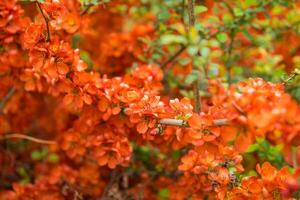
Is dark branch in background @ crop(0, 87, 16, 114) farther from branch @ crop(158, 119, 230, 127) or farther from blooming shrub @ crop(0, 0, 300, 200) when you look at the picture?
branch @ crop(158, 119, 230, 127)

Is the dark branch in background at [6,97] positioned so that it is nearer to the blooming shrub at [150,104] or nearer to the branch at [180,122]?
the blooming shrub at [150,104]

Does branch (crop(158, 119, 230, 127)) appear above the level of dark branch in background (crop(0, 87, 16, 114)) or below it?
below

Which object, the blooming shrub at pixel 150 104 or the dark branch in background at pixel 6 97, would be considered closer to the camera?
the blooming shrub at pixel 150 104

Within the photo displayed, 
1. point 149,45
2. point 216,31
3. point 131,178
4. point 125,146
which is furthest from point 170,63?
point 125,146

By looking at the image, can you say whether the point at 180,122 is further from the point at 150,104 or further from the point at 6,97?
the point at 6,97

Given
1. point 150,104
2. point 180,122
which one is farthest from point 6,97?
point 180,122

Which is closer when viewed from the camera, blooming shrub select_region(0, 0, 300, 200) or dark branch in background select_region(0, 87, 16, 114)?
blooming shrub select_region(0, 0, 300, 200)

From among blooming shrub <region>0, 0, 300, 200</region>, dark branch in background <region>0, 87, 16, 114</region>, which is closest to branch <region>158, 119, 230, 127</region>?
blooming shrub <region>0, 0, 300, 200</region>

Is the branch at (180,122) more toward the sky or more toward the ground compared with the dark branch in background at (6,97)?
more toward the ground

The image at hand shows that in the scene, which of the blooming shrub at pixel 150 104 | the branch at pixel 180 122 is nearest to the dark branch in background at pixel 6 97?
the blooming shrub at pixel 150 104

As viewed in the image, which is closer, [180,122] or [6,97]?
[180,122]

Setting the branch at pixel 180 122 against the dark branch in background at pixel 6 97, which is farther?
the dark branch in background at pixel 6 97
